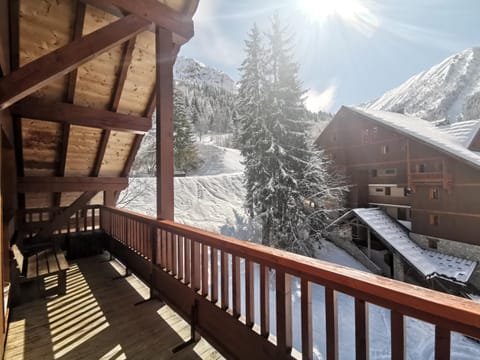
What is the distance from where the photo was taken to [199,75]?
4900cm

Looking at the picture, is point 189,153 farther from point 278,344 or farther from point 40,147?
point 278,344

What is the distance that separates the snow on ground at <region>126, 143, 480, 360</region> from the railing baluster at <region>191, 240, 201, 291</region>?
2.74 meters

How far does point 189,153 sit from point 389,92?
242 ft

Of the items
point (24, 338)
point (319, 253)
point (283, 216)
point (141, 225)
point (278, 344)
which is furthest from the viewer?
point (319, 253)

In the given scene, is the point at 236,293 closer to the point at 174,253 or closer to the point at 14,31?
the point at 174,253

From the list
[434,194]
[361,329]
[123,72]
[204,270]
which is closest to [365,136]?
[434,194]

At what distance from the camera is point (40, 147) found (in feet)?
13.8

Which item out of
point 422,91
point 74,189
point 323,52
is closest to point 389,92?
point 422,91

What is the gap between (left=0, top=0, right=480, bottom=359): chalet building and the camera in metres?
1.33

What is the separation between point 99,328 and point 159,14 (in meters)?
3.59

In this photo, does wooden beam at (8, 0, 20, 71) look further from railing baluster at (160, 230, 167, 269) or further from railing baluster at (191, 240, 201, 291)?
railing baluster at (191, 240, 201, 291)

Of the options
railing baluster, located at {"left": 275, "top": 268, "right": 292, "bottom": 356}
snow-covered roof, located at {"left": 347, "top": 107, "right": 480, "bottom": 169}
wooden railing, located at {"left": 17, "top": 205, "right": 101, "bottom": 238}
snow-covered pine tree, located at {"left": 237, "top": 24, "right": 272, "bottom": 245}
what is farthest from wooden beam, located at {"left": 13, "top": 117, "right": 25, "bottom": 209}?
snow-covered roof, located at {"left": 347, "top": 107, "right": 480, "bottom": 169}

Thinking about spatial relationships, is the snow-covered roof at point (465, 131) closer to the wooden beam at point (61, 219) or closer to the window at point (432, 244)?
the window at point (432, 244)

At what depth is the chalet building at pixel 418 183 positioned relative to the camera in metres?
9.35
